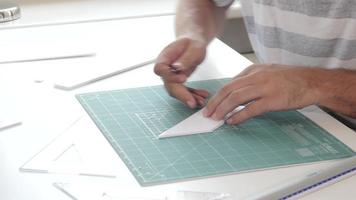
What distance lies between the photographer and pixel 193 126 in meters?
1.03

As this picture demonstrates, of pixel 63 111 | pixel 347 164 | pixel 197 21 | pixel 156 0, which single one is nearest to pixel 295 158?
pixel 347 164

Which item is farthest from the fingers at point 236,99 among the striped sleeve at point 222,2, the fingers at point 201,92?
the striped sleeve at point 222,2

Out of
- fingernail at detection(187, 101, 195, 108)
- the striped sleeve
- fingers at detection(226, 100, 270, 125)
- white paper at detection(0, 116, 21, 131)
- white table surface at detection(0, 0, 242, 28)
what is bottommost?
white table surface at detection(0, 0, 242, 28)

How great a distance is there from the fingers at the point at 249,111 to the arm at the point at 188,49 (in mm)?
108

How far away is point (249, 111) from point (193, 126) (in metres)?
0.10

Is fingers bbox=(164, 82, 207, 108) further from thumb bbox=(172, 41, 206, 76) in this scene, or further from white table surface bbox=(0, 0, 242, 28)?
white table surface bbox=(0, 0, 242, 28)

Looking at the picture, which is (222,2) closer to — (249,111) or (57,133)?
(249,111)

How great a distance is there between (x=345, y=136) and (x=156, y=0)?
1020 millimetres

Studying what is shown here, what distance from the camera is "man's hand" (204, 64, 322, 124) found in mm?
1037

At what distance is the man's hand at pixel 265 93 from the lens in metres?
1.04

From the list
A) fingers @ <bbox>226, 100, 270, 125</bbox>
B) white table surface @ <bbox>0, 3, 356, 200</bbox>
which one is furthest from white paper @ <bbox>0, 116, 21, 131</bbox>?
fingers @ <bbox>226, 100, 270, 125</bbox>

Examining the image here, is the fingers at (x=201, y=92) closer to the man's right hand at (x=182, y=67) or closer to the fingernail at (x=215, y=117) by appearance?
the man's right hand at (x=182, y=67)

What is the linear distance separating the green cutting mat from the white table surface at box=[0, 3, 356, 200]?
19 mm

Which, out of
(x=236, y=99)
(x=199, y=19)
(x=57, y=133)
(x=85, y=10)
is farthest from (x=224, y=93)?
(x=85, y=10)
